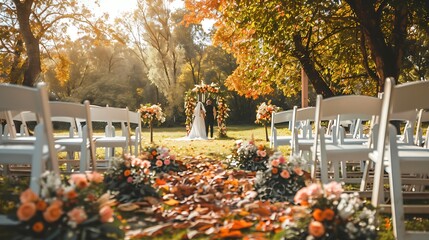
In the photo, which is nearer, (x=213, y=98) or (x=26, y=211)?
(x=26, y=211)

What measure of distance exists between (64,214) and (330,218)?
4.74ft

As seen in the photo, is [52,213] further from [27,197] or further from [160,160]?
[160,160]

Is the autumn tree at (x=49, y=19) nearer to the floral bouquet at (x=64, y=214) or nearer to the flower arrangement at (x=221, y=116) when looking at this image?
the flower arrangement at (x=221, y=116)

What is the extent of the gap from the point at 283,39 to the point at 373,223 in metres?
8.35

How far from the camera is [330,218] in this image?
2.46 metres

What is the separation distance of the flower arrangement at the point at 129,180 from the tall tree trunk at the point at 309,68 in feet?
24.0

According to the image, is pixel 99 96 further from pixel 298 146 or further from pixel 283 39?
pixel 298 146

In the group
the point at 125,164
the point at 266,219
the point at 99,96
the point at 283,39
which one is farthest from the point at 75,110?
the point at 99,96

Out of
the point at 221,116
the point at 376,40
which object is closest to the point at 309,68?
the point at 376,40

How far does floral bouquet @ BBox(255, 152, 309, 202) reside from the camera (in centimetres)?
454

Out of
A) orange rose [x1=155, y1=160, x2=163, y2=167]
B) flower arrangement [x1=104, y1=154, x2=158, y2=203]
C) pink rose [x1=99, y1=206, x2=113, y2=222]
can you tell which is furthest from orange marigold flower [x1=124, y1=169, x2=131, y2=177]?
pink rose [x1=99, y1=206, x2=113, y2=222]

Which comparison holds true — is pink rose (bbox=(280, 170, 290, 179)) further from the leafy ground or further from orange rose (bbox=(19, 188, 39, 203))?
orange rose (bbox=(19, 188, 39, 203))

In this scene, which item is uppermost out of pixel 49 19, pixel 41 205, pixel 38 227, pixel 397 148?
pixel 49 19

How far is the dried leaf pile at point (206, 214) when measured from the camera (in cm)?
345
